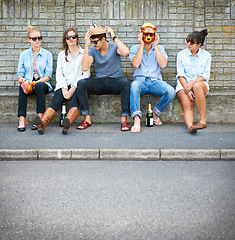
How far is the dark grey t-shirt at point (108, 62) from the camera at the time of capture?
7629 mm

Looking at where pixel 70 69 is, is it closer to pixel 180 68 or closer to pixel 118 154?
pixel 180 68

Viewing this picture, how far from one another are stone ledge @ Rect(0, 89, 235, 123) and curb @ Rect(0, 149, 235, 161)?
247 cm

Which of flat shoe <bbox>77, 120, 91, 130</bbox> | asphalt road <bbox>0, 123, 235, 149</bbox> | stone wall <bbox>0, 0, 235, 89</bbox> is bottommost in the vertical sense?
asphalt road <bbox>0, 123, 235, 149</bbox>

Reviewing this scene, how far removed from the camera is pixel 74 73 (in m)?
7.95

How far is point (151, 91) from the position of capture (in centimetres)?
775

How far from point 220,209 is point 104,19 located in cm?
Result: 628

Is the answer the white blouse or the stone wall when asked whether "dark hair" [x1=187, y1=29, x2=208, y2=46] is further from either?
the white blouse

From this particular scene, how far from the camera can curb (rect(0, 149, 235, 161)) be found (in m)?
5.79

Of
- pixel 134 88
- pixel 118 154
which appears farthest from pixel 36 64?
pixel 118 154

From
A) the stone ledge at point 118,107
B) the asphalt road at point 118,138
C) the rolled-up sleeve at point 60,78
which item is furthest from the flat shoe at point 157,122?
the rolled-up sleeve at point 60,78

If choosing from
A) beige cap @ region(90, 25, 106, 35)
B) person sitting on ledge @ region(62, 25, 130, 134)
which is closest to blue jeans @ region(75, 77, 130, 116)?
person sitting on ledge @ region(62, 25, 130, 134)

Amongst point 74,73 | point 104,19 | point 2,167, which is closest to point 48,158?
point 2,167

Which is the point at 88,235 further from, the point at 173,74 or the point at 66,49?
the point at 173,74

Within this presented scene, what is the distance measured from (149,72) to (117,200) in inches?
170
